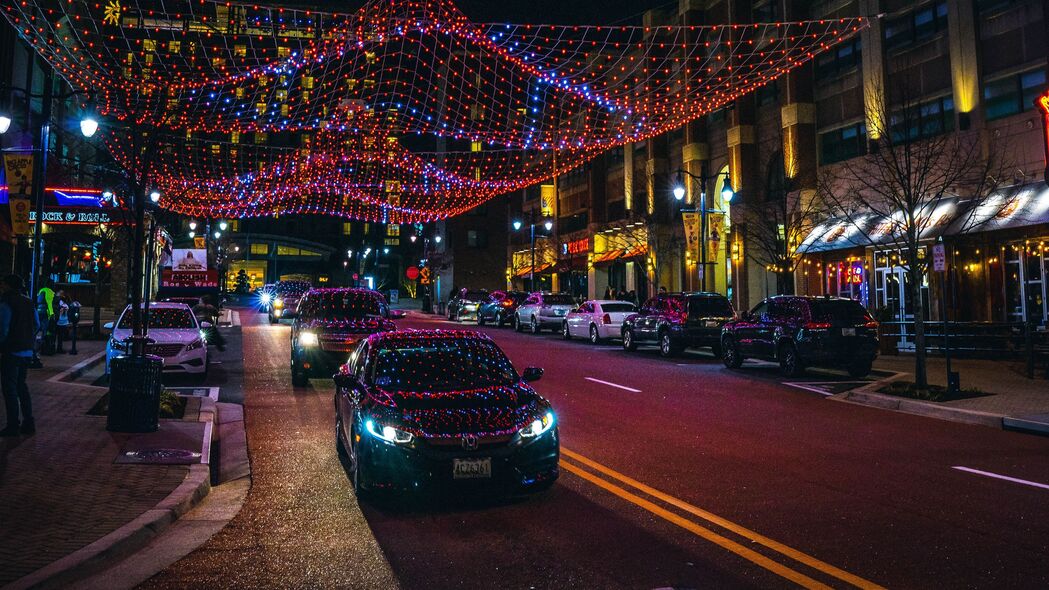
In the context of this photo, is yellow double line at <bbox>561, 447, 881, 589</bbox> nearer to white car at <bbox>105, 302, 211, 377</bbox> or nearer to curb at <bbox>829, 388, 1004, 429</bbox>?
curb at <bbox>829, 388, 1004, 429</bbox>

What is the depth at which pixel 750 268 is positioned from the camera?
119 ft

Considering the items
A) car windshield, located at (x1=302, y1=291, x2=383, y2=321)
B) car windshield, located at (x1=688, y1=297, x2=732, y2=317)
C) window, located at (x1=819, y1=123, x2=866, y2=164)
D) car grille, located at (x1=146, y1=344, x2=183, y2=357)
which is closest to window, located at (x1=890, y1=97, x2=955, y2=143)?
window, located at (x1=819, y1=123, x2=866, y2=164)

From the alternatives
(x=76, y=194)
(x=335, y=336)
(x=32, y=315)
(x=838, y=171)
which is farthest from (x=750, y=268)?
(x=32, y=315)

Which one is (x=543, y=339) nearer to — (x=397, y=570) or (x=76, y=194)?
(x=76, y=194)

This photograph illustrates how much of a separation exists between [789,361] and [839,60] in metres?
18.8

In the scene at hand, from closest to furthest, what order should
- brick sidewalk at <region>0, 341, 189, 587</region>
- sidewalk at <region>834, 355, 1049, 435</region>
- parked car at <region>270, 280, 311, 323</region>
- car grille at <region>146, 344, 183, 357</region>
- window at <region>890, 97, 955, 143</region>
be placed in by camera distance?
brick sidewalk at <region>0, 341, 189, 587</region> < sidewalk at <region>834, 355, 1049, 435</region> < car grille at <region>146, 344, 183, 357</region> < window at <region>890, 97, 955, 143</region> < parked car at <region>270, 280, 311, 323</region>

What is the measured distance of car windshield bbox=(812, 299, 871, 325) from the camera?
16266 millimetres

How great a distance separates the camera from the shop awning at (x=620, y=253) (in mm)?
41219

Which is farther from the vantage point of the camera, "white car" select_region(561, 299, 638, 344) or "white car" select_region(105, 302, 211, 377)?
"white car" select_region(561, 299, 638, 344)

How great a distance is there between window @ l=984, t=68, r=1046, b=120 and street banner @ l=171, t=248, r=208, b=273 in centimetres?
3305

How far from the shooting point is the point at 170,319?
643 inches

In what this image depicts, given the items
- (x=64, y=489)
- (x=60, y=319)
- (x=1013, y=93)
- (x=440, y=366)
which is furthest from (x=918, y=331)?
(x=60, y=319)

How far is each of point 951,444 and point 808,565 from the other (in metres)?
5.83

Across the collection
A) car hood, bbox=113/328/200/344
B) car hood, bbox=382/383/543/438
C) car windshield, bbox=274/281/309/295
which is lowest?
car hood, bbox=382/383/543/438
